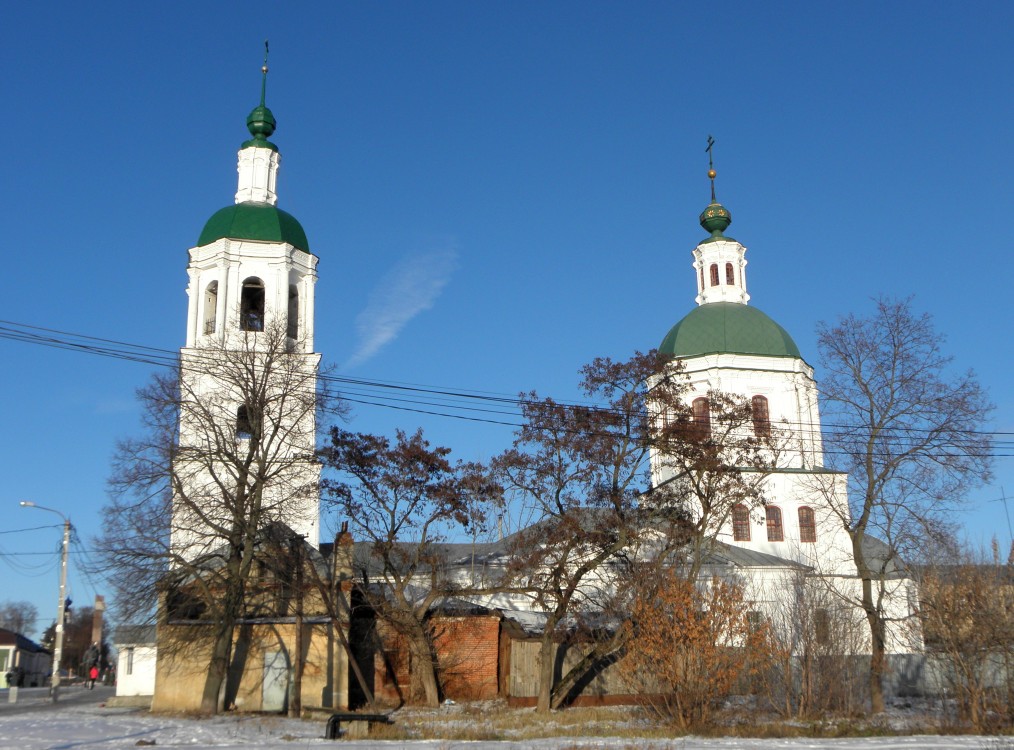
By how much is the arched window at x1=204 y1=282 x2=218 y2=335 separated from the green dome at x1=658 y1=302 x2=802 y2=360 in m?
17.2

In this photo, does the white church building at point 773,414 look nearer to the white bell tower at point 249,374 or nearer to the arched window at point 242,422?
the white bell tower at point 249,374

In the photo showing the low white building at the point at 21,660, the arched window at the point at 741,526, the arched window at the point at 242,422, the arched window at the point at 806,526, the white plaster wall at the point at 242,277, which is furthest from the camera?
the low white building at the point at 21,660

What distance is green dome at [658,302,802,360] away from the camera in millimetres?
40688

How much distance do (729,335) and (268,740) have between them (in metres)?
26.9

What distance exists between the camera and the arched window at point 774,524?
39.5 m

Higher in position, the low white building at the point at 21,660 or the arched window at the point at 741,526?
the arched window at the point at 741,526

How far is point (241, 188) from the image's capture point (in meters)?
35.0

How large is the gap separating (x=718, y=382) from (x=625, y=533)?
55.6 feet

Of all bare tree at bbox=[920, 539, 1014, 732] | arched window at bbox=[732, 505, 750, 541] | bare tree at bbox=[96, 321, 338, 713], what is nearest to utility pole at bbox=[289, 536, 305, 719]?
bare tree at bbox=[96, 321, 338, 713]

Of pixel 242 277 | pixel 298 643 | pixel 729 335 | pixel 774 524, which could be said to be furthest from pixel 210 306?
pixel 774 524

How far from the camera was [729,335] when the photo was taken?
1608 inches

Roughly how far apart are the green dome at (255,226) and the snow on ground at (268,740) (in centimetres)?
1585

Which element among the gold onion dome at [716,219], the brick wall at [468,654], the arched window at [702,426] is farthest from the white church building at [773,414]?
the brick wall at [468,654]

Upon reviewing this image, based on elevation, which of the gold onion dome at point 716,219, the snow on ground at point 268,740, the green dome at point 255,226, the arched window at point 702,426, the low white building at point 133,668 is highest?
the gold onion dome at point 716,219
